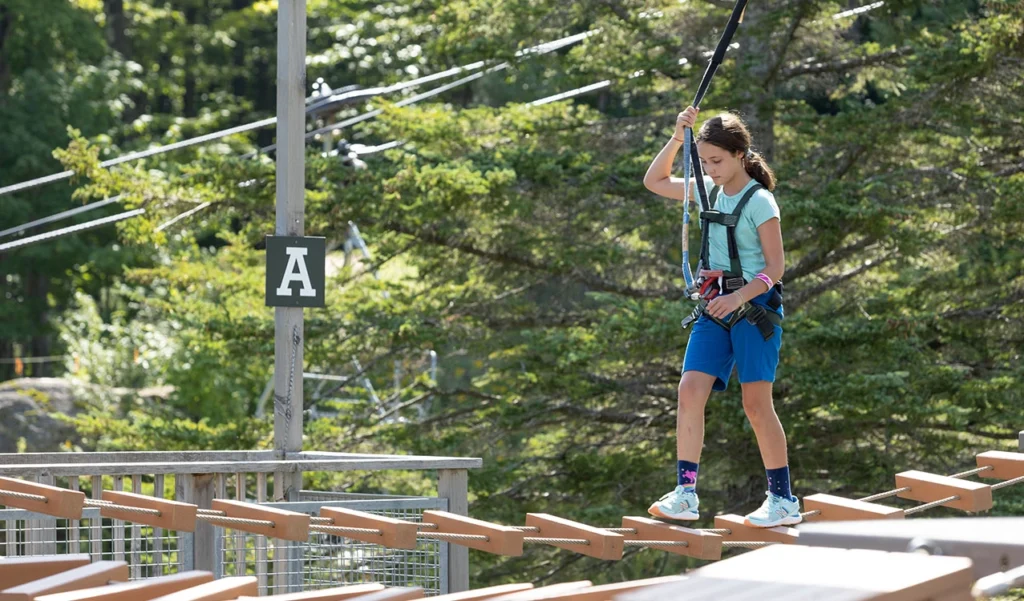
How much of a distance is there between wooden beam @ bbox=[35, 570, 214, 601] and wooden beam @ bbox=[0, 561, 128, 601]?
0.14 ft

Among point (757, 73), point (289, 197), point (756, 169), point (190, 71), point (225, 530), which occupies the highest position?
point (190, 71)

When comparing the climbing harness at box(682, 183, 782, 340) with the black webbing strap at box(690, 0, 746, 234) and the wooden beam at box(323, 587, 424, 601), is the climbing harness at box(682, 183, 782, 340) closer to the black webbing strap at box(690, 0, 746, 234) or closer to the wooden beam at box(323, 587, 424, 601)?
the black webbing strap at box(690, 0, 746, 234)

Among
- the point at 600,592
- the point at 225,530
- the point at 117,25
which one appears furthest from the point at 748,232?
the point at 117,25

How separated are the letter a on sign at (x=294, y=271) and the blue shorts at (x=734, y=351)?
2795 millimetres

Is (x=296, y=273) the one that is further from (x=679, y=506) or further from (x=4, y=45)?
(x=4, y=45)

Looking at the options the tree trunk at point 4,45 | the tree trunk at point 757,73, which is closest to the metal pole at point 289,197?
the tree trunk at point 757,73

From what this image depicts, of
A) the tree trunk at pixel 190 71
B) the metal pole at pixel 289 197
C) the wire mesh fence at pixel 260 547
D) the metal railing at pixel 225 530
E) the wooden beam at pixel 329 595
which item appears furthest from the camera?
the tree trunk at pixel 190 71

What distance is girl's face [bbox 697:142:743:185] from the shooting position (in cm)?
443

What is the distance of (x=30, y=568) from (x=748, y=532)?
234 cm

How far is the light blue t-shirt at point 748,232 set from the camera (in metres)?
4.38

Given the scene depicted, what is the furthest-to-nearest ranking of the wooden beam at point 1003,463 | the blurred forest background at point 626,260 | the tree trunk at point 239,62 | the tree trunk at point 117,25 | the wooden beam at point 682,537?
the tree trunk at point 239,62 < the tree trunk at point 117,25 < the blurred forest background at point 626,260 < the wooden beam at point 1003,463 < the wooden beam at point 682,537

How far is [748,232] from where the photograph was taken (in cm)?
441

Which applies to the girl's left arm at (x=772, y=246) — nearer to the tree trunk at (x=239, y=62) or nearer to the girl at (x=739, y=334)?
the girl at (x=739, y=334)

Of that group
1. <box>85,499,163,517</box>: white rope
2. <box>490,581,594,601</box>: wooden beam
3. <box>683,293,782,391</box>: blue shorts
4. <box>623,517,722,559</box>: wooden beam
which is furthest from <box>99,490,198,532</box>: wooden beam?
<box>683,293,782,391</box>: blue shorts
